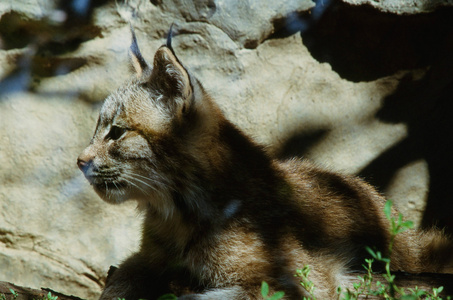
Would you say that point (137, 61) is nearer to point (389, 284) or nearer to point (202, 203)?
point (202, 203)

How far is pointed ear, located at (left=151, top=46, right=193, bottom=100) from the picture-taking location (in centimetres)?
385

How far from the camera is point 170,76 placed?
399 centimetres

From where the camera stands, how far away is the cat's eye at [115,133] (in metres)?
4.18

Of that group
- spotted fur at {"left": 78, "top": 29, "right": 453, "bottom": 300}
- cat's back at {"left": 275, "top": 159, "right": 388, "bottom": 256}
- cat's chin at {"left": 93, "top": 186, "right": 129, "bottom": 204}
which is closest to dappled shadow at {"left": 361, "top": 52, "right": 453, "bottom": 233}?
cat's back at {"left": 275, "top": 159, "right": 388, "bottom": 256}

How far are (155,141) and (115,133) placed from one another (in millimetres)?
414

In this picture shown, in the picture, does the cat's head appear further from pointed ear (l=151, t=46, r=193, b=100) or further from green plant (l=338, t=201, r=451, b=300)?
green plant (l=338, t=201, r=451, b=300)

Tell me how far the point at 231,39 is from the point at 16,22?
2399 millimetres

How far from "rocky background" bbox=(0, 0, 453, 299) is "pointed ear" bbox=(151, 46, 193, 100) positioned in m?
1.96

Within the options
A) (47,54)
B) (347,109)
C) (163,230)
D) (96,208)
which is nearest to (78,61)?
(47,54)

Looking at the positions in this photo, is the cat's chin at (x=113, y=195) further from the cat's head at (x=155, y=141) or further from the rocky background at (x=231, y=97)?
the rocky background at (x=231, y=97)

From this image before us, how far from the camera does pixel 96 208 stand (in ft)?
19.9

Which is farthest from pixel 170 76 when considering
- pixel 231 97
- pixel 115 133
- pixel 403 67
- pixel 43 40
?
pixel 403 67

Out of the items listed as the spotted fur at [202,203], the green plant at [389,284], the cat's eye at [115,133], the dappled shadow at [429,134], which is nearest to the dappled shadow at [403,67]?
the dappled shadow at [429,134]

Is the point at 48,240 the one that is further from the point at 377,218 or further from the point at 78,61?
the point at 377,218
